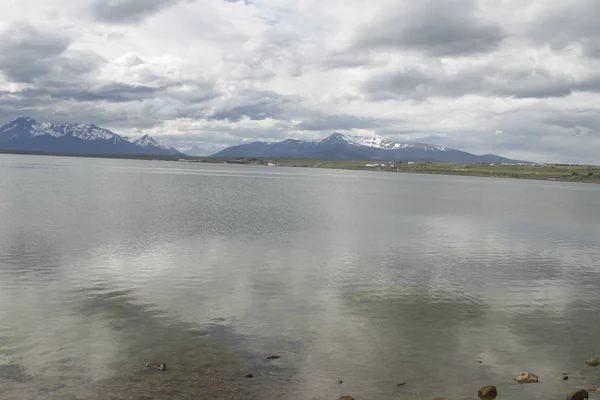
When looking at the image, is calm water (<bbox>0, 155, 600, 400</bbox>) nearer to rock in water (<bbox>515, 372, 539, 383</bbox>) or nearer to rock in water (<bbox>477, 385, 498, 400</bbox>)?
rock in water (<bbox>515, 372, 539, 383</bbox>)

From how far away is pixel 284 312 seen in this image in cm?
3534

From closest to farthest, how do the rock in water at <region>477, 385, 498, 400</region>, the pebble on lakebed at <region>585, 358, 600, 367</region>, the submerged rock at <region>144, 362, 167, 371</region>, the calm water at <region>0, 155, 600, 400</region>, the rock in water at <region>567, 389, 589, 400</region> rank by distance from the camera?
the rock in water at <region>567, 389, 589, 400</region> < the rock in water at <region>477, 385, 498, 400</region> < the calm water at <region>0, 155, 600, 400</region> < the submerged rock at <region>144, 362, 167, 371</region> < the pebble on lakebed at <region>585, 358, 600, 367</region>

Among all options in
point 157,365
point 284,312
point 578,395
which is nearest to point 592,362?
point 578,395

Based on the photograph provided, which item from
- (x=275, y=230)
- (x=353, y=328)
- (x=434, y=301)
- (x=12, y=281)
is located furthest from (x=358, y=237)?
(x=12, y=281)

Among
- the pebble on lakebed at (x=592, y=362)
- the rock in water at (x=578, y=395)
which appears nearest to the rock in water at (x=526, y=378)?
the rock in water at (x=578, y=395)

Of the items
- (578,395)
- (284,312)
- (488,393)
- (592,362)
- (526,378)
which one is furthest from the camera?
(284,312)

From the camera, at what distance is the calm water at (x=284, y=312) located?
24.5 metres

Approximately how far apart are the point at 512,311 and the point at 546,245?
38.9m

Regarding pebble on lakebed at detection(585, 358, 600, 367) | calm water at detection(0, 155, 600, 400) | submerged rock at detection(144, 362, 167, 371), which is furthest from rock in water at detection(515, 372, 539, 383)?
submerged rock at detection(144, 362, 167, 371)

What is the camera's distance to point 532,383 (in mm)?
25000

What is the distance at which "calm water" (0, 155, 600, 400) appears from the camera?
2447 centimetres

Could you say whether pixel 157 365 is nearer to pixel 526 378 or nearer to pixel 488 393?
pixel 488 393

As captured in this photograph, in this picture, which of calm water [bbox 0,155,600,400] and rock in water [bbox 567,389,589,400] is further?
calm water [bbox 0,155,600,400]

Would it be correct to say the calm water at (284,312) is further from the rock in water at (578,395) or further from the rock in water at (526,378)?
the rock in water at (578,395)
